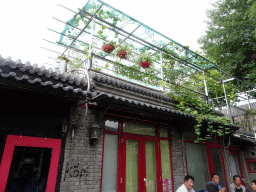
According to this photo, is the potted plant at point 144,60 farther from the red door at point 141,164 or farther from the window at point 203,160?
the window at point 203,160

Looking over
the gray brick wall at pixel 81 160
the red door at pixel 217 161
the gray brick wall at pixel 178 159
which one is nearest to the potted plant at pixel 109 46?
the gray brick wall at pixel 81 160

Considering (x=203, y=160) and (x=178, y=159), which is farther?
(x=203, y=160)

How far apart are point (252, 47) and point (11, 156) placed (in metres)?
17.0

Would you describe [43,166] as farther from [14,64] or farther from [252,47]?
[252,47]

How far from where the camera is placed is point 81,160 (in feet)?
15.3

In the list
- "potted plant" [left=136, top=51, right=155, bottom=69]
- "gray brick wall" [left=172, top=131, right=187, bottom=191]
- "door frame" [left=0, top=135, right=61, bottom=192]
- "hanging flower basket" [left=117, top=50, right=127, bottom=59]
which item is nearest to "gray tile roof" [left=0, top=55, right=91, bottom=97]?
"door frame" [left=0, top=135, right=61, bottom=192]

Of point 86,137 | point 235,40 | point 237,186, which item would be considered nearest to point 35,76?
point 86,137

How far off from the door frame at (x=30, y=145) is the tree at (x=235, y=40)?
1432 cm

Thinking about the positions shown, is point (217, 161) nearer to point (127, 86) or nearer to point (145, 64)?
point (145, 64)

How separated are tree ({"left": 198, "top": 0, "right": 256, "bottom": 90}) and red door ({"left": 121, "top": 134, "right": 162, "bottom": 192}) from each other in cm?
1131

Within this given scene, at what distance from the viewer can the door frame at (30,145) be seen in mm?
3807

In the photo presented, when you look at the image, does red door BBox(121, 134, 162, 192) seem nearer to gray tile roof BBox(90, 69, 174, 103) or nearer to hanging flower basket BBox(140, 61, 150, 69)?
gray tile roof BBox(90, 69, 174, 103)

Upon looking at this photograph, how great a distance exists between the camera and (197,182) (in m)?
7.15

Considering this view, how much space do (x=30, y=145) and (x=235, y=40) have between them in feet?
54.5
